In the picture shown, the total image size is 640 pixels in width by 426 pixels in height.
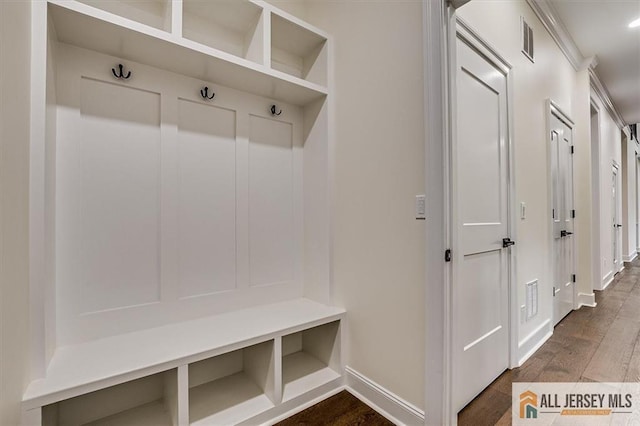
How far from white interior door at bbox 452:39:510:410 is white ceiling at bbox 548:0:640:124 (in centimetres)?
168

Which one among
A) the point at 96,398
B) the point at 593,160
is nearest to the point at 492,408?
the point at 96,398

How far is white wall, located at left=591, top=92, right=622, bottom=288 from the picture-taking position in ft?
13.8

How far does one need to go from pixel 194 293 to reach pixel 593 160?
511 centimetres

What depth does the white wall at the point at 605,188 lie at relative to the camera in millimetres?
4207

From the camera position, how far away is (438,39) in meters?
1.41

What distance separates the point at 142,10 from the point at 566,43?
13.0 feet

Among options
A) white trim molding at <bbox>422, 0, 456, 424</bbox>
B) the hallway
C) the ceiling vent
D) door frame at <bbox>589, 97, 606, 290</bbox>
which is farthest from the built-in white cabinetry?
door frame at <bbox>589, 97, 606, 290</bbox>

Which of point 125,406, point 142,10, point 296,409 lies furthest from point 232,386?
point 142,10

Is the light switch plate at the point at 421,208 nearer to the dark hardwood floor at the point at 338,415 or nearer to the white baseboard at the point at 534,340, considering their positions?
the dark hardwood floor at the point at 338,415

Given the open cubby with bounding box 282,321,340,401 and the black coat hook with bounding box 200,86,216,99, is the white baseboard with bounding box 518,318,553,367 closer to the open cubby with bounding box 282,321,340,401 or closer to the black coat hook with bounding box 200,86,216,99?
the open cubby with bounding box 282,321,340,401

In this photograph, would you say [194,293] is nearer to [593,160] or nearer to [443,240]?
[443,240]

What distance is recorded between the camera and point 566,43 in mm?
3184

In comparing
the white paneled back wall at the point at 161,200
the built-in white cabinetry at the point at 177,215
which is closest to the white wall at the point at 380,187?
the built-in white cabinetry at the point at 177,215

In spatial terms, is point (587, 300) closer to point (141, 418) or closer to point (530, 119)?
point (530, 119)
